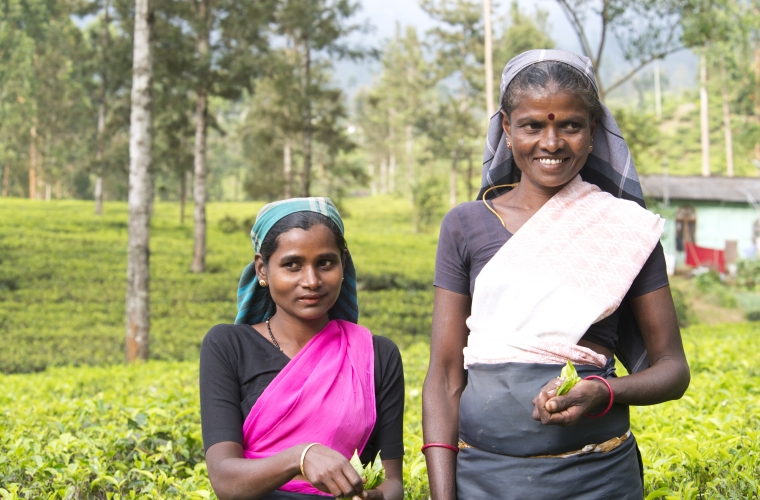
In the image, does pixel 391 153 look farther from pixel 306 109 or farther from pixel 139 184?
pixel 139 184

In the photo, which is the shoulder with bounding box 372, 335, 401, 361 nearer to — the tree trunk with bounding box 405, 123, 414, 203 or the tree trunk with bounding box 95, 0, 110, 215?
the tree trunk with bounding box 95, 0, 110, 215

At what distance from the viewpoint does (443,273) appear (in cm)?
205

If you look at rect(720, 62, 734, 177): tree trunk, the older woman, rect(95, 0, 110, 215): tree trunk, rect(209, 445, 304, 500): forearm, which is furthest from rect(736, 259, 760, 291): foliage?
rect(209, 445, 304, 500): forearm

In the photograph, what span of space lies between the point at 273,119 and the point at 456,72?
1278cm

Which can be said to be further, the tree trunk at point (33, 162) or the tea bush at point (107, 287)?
the tree trunk at point (33, 162)

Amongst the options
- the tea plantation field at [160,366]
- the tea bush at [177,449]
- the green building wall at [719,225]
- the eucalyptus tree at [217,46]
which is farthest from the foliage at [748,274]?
the tea bush at [177,449]

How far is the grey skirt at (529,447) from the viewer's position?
1.81 meters

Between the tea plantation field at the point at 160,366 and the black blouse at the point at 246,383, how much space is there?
0.67 meters

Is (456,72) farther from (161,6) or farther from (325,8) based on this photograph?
(161,6)

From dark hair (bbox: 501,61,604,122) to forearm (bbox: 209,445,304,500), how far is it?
1080 mm

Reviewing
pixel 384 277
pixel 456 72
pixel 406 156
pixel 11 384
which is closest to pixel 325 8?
pixel 384 277

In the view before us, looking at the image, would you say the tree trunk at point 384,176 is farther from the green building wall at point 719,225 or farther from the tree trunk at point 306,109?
the tree trunk at point 306,109

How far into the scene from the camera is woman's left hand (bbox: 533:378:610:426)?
163cm

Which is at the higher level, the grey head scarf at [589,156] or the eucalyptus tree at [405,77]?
the eucalyptus tree at [405,77]
